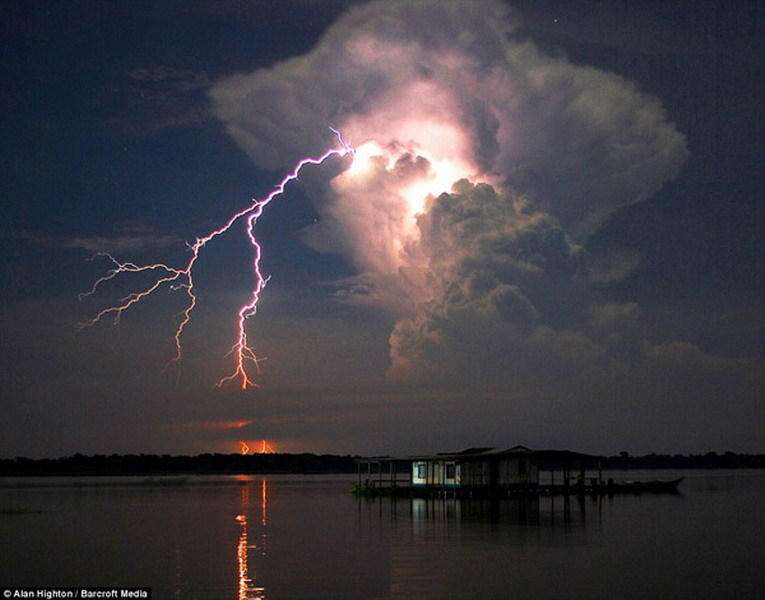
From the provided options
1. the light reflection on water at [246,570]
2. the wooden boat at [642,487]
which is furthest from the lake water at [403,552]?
the wooden boat at [642,487]

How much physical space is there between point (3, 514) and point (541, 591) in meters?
50.2

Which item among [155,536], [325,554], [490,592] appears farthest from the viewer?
[155,536]

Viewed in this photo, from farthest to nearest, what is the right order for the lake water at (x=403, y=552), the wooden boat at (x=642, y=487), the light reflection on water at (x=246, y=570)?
the wooden boat at (x=642, y=487)
the lake water at (x=403, y=552)
the light reflection on water at (x=246, y=570)

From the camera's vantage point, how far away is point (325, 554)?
38.6 meters

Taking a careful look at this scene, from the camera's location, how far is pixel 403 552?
125ft

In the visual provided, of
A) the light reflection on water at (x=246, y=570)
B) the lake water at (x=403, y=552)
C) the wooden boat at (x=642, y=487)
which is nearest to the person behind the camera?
the light reflection on water at (x=246, y=570)

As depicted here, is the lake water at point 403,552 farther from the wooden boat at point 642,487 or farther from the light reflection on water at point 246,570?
the wooden boat at point 642,487

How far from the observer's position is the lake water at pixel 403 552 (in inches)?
1163

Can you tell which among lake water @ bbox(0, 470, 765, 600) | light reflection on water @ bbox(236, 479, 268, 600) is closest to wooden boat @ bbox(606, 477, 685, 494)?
lake water @ bbox(0, 470, 765, 600)

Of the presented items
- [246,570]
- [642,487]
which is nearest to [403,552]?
[246,570]

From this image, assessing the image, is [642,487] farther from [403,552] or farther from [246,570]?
[246,570]

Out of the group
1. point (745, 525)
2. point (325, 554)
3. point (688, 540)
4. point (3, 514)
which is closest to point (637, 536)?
point (688, 540)

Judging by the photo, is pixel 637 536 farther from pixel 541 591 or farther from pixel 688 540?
pixel 541 591

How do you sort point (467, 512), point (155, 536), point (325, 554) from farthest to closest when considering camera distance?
1. point (467, 512)
2. point (155, 536)
3. point (325, 554)
